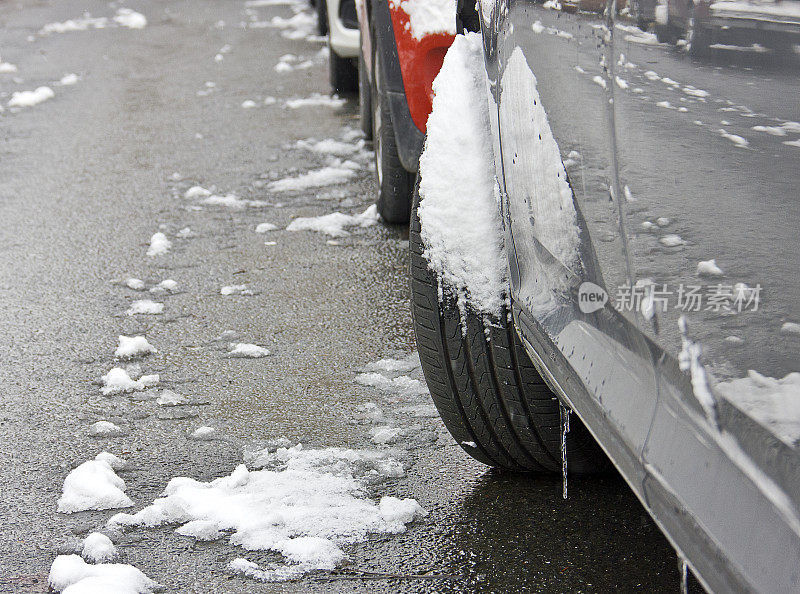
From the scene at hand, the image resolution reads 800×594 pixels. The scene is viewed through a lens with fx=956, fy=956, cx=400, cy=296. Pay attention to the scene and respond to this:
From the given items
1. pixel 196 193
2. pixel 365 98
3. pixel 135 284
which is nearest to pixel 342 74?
pixel 365 98

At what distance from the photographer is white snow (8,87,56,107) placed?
692 cm

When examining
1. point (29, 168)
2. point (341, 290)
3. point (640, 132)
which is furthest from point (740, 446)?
point (29, 168)

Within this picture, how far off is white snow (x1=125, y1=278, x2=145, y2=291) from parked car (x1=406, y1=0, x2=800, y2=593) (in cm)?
190

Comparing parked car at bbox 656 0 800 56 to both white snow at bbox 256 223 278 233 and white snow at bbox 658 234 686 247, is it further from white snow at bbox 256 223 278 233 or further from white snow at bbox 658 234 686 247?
white snow at bbox 256 223 278 233

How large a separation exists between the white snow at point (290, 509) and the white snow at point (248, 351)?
68 cm

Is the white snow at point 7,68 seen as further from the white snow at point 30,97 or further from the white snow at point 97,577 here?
the white snow at point 97,577

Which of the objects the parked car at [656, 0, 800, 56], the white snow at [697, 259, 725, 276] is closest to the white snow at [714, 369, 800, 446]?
the white snow at [697, 259, 725, 276]

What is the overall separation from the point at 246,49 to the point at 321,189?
451 centimetres

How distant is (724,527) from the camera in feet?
3.82

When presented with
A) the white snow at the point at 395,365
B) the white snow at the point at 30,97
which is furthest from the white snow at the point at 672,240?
the white snow at the point at 30,97

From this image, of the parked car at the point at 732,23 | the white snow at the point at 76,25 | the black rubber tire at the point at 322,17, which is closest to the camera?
the parked car at the point at 732,23

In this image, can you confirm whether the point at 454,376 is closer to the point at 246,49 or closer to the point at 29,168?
the point at 29,168

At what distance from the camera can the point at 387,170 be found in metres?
4.11

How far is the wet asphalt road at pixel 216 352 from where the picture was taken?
6.95ft
